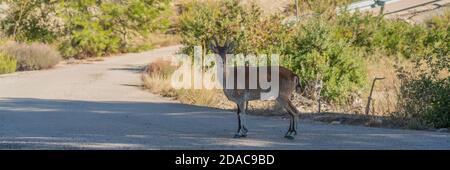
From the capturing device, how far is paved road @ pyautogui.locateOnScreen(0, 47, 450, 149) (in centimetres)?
1182

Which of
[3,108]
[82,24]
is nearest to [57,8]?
[82,24]

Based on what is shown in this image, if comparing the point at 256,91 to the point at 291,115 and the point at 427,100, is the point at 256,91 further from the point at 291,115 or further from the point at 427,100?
the point at 427,100

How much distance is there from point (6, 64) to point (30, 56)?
3590mm

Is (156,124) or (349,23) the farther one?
(349,23)

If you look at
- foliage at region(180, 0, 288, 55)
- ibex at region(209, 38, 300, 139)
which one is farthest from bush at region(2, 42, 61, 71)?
ibex at region(209, 38, 300, 139)

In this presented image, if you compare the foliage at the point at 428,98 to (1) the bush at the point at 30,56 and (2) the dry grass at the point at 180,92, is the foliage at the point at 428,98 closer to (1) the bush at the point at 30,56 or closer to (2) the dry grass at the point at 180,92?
(2) the dry grass at the point at 180,92

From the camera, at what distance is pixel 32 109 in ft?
66.5

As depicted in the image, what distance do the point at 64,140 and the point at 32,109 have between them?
8086 millimetres

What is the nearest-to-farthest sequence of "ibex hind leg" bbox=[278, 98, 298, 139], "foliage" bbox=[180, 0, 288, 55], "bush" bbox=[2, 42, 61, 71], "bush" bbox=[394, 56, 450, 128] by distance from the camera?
"ibex hind leg" bbox=[278, 98, 298, 139], "bush" bbox=[394, 56, 450, 128], "foliage" bbox=[180, 0, 288, 55], "bush" bbox=[2, 42, 61, 71]

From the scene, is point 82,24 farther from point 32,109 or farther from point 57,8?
point 32,109

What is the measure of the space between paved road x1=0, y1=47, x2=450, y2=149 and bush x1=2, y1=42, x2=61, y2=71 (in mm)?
15676

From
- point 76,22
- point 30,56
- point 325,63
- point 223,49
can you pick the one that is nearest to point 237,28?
point 325,63

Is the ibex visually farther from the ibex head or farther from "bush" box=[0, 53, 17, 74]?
"bush" box=[0, 53, 17, 74]

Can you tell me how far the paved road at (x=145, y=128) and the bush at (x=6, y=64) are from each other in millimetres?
12237
